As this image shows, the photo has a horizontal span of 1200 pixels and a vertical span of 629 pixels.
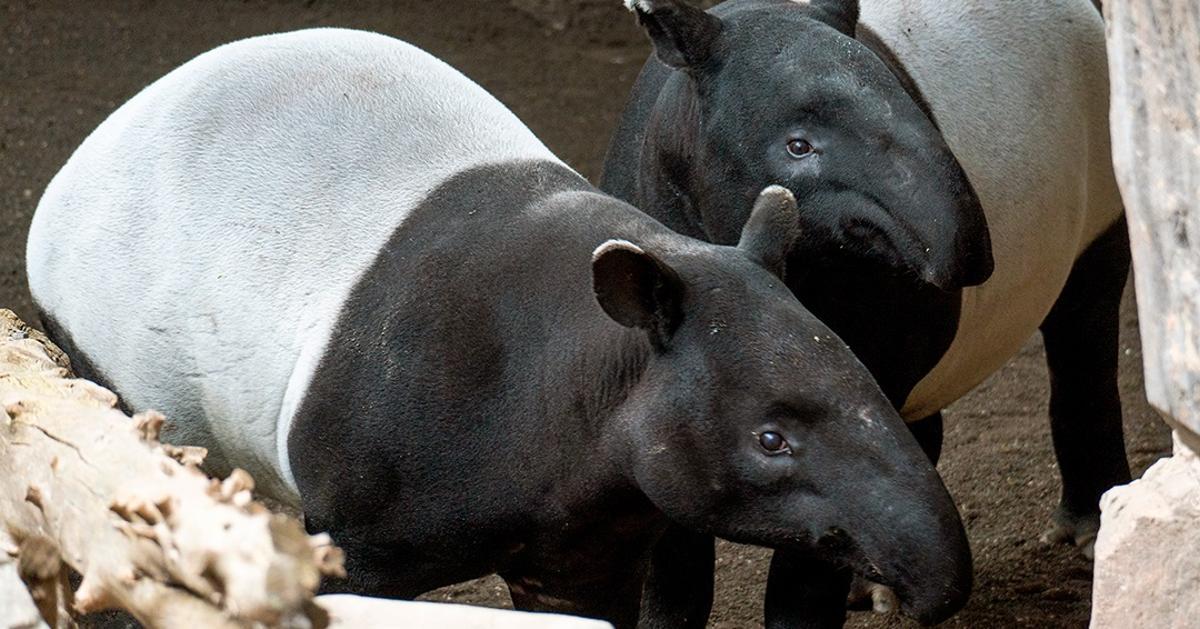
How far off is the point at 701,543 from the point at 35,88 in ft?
15.3

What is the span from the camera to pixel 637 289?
10.2 ft

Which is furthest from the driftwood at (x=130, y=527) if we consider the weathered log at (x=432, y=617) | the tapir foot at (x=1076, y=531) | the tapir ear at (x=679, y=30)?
the tapir foot at (x=1076, y=531)

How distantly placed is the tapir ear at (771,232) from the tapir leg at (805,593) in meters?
0.85

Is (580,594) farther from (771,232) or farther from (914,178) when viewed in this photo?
(914,178)

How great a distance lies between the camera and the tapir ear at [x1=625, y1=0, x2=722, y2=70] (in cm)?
390

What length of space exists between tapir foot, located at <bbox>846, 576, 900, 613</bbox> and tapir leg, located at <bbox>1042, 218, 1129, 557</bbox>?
2.38 feet

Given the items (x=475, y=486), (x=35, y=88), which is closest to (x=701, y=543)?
(x=475, y=486)

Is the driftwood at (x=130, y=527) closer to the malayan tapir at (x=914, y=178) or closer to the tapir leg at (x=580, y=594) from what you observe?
the tapir leg at (x=580, y=594)

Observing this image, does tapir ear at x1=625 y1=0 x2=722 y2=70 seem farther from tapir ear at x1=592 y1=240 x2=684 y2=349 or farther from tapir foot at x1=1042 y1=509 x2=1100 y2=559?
tapir foot at x1=1042 y1=509 x2=1100 y2=559

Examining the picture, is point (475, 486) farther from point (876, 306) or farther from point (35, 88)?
point (35, 88)

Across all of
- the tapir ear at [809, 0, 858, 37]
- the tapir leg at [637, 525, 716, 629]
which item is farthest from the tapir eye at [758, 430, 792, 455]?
the tapir ear at [809, 0, 858, 37]

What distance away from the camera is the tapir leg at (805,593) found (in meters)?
3.92

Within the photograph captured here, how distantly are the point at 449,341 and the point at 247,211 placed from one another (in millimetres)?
706

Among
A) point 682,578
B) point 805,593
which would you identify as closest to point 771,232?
point 805,593
